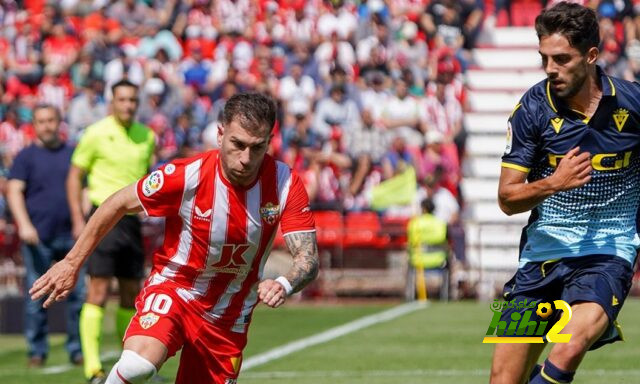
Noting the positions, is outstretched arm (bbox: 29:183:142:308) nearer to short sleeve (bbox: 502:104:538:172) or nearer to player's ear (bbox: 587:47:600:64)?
short sleeve (bbox: 502:104:538:172)

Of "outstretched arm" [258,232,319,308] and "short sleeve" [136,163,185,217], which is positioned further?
"short sleeve" [136,163,185,217]

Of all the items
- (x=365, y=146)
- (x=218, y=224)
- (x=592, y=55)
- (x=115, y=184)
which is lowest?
(x=365, y=146)

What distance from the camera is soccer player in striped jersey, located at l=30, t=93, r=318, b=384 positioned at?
6750mm

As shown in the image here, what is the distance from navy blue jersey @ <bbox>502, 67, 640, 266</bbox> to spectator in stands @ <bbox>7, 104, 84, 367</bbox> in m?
6.27

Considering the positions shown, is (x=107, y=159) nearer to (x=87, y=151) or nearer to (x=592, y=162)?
(x=87, y=151)

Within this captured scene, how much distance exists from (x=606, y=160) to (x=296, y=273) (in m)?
1.72

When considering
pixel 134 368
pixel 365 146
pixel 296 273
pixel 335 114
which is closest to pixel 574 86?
pixel 296 273

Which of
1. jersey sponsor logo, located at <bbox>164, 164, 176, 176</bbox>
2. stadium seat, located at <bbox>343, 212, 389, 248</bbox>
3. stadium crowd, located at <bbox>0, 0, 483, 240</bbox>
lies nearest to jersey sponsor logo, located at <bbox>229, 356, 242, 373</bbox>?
jersey sponsor logo, located at <bbox>164, 164, 176, 176</bbox>

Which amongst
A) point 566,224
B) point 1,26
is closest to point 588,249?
point 566,224

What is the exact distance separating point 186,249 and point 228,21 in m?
19.6

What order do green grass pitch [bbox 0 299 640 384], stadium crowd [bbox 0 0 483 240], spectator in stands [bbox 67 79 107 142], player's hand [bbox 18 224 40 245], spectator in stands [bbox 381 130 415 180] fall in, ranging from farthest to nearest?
spectator in stands [bbox 67 79 107 142] → stadium crowd [bbox 0 0 483 240] → spectator in stands [bbox 381 130 415 180] → player's hand [bbox 18 224 40 245] → green grass pitch [bbox 0 299 640 384]

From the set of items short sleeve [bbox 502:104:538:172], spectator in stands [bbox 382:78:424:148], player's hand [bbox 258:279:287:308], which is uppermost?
short sleeve [bbox 502:104:538:172]

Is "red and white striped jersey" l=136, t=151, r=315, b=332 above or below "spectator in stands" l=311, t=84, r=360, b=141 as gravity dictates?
above

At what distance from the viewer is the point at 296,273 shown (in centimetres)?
659
